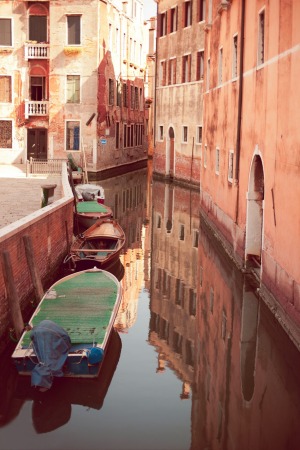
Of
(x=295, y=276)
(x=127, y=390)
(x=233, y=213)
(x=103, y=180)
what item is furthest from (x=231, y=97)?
(x=103, y=180)

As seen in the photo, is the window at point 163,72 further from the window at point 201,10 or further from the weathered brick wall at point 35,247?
the weathered brick wall at point 35,247

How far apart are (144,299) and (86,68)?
24.2 meters

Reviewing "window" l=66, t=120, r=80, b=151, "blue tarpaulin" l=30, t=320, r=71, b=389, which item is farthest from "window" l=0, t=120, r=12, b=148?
"blue tarpaulin" l=30, t=320, r=71, b=389

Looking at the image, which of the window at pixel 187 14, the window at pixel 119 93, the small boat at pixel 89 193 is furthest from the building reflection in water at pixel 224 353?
the window at pixel 119 93

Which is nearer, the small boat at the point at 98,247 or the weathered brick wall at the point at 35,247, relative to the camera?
the weathered brick wall at the point at 35,247

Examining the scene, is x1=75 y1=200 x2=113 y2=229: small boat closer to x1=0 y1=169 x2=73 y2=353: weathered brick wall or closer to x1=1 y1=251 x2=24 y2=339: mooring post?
x1=0 y1=169 x2=73 y2=353: weathered brick wall

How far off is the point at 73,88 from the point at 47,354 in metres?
29.0

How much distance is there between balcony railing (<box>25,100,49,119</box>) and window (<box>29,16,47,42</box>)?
3.26m

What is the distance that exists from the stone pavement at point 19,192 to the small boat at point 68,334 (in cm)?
451

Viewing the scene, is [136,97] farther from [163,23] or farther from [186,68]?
[186,68]

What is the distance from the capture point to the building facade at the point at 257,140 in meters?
10.6

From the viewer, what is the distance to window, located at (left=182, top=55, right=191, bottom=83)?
32.9 metres

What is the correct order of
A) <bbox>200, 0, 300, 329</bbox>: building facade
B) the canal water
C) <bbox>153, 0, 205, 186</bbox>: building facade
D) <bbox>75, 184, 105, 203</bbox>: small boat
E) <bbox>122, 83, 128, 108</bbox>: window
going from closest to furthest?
the canal water → <bbox>200, 0, 300, 329</bbox>: building facade → <bbox>75, 184, 105, 203</bbox>: small boat → <bbox>153, 0, 205, 186</bbox>: building facade → <bbox>122, 83, 128, 108</bbox>: window

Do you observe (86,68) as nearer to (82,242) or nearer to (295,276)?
(82,242)
